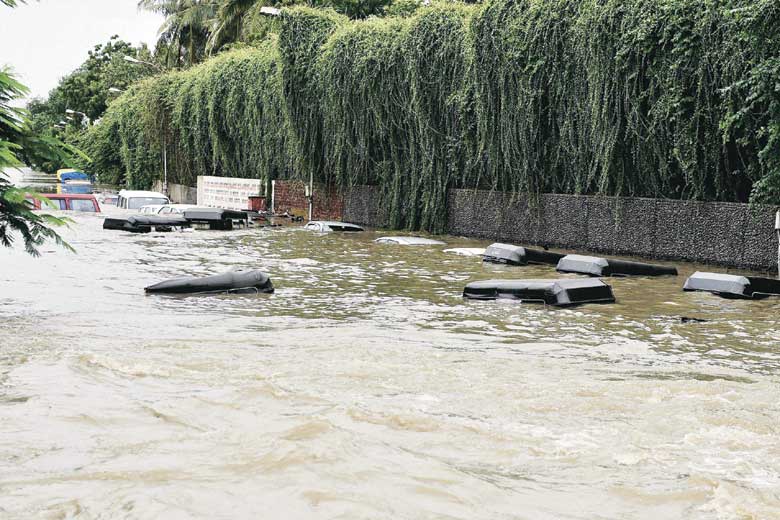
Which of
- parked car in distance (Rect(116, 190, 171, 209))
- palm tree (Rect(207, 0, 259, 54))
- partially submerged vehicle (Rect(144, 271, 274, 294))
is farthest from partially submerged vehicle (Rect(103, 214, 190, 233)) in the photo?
palm tree (Rect(207, 0, 259, 54))

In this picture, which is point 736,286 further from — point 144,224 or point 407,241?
point 144,224

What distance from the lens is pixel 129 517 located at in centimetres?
490

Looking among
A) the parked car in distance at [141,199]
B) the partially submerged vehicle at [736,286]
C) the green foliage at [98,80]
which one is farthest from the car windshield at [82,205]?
the green foliage at [98,80]

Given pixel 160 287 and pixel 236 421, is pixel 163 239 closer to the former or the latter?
pixel 160 287

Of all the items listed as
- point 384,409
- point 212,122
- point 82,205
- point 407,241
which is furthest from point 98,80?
point 384,409

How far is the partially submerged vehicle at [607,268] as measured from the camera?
16781 mm

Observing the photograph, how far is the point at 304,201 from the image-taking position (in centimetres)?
3741

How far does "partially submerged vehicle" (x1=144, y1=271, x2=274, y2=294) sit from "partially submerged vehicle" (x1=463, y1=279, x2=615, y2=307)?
112 inches

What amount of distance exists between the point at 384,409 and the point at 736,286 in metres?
8.69

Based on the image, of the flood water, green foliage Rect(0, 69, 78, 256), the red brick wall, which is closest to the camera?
the flood water

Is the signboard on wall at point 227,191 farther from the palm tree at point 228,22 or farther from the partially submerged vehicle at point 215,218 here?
the palm tree at point 228,22

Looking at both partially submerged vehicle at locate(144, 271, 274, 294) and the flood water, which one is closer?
the flood water

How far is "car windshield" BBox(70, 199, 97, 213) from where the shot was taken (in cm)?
3653

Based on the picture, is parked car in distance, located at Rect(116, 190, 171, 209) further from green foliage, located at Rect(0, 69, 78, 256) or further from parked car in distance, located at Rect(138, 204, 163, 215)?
green foliage, located at Rect(0, 69, 78, 256)
